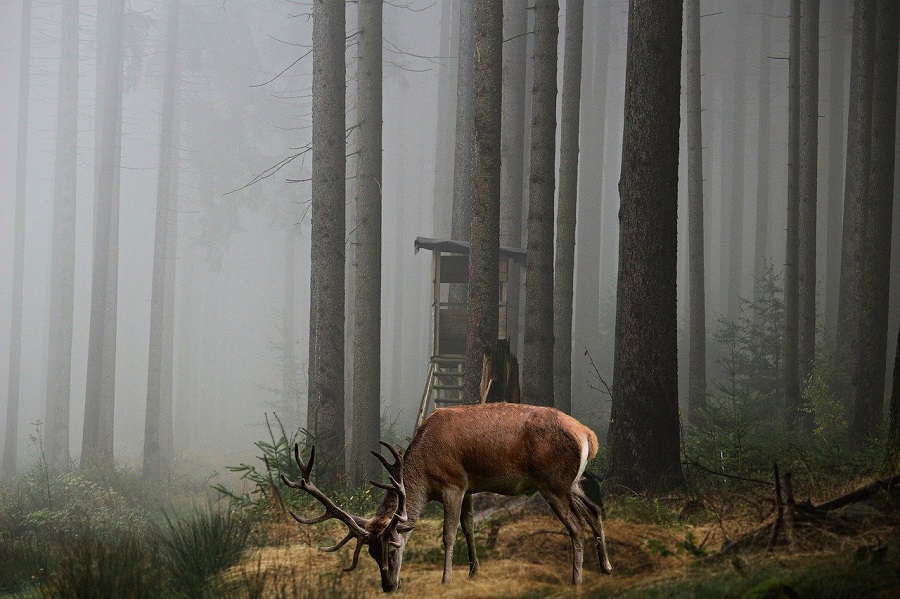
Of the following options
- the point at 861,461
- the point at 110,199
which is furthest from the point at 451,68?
the point at 861,461

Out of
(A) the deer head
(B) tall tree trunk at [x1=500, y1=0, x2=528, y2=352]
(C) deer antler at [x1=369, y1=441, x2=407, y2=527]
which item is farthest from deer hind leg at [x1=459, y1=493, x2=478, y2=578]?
(B) tall tree trunk at [x1=500, y1=0, x2=528, y2=352]

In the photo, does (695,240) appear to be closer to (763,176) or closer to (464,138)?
(464,138)

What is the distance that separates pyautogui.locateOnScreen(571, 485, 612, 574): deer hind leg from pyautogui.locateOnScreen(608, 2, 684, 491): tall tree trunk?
3324 mm

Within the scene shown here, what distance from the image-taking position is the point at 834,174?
120ft

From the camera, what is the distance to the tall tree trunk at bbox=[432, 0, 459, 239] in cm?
3581

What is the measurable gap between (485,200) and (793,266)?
10649mm

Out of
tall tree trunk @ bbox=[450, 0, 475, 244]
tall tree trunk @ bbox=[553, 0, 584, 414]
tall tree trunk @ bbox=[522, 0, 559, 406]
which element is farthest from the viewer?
tall tree trunk @ bbox=[450, 0, 475, 244]

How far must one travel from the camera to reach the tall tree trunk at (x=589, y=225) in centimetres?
2938

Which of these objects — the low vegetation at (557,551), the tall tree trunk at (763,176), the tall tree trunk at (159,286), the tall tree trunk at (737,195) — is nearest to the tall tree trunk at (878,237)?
the low vegetation at (557,551)

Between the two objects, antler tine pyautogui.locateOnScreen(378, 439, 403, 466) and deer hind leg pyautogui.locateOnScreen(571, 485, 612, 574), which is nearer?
antler tine pyautogui.locateOnScreen(378, 439, 403, 466)

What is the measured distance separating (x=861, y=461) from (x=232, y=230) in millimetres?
36081

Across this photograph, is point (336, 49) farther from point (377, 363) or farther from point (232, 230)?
point (232, 230)

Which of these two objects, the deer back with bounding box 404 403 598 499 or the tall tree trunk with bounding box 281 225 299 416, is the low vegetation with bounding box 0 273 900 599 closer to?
the deer back with bounding box 404 403 598 499

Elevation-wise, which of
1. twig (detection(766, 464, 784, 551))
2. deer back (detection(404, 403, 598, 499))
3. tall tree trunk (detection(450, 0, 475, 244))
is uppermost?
tall tree trunk (detection(450, 0, 475, 244))
